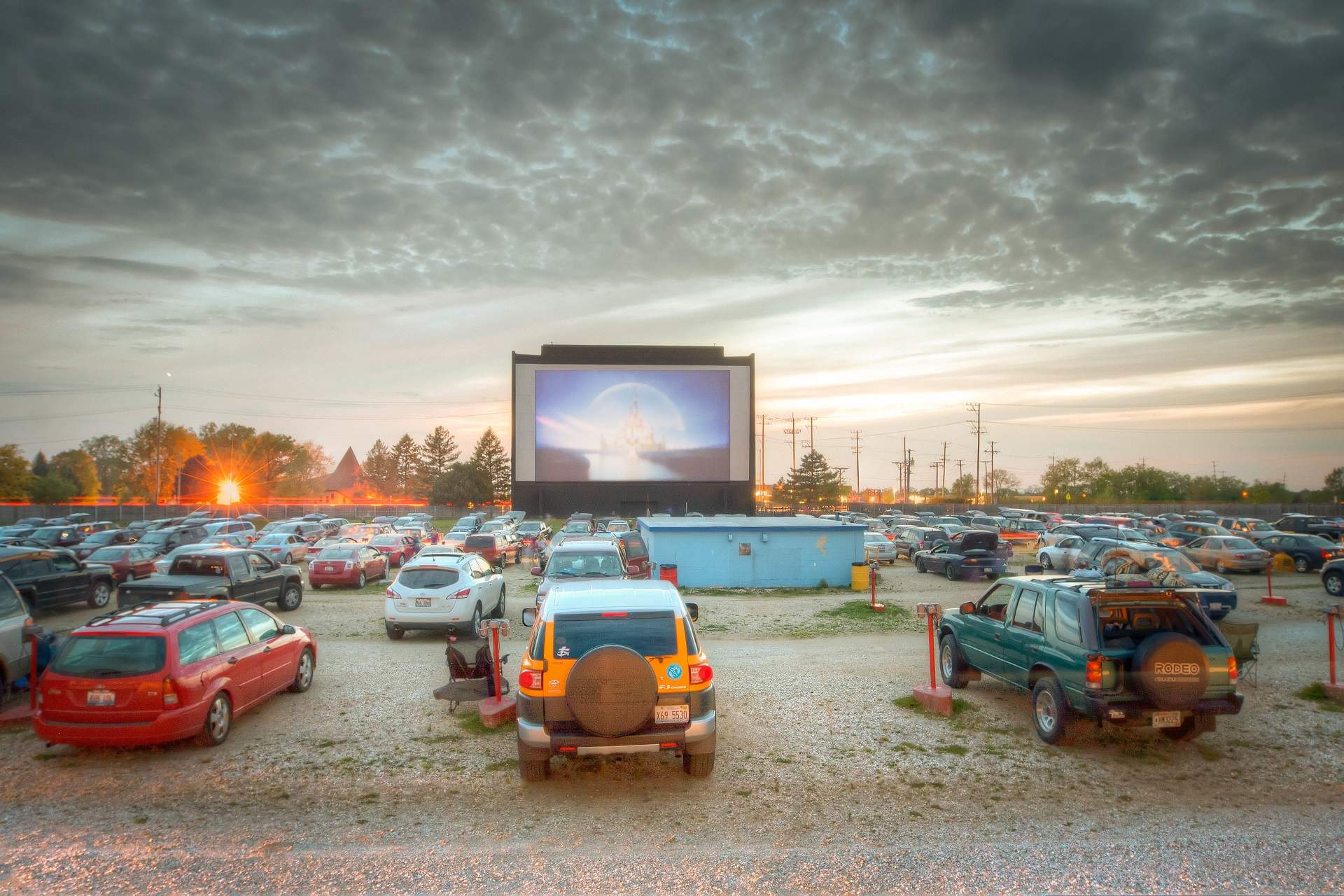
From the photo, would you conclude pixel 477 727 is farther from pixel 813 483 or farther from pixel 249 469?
pixel 249 469

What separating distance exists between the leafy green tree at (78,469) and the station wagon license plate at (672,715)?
127 metres

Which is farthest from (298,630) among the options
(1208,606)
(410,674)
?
(1208,606)

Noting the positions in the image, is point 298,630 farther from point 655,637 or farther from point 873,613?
point 873,613

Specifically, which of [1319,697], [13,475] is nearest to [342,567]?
[1319,697]

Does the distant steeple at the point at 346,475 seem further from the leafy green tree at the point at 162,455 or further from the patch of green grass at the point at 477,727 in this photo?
the patch of green grass at the point at 477,727

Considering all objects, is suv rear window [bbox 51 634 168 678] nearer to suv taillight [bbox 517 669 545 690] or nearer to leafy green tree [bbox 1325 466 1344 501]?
suv taillight [bbox 517 669 545 690]

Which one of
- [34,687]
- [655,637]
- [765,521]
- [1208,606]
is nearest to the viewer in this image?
[655,637]

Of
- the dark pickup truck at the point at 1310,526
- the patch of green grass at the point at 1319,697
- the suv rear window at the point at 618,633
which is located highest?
the suv rear window at the point at 618,633

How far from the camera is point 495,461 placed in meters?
123

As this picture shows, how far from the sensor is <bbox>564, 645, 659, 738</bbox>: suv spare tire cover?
267 inches

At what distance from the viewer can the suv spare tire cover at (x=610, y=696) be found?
6.79 metres

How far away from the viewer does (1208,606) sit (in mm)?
17953

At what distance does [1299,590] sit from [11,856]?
28639 mm

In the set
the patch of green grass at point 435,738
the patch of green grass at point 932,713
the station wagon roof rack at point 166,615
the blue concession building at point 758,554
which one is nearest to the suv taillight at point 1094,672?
the patch of green grass at point 932,713
